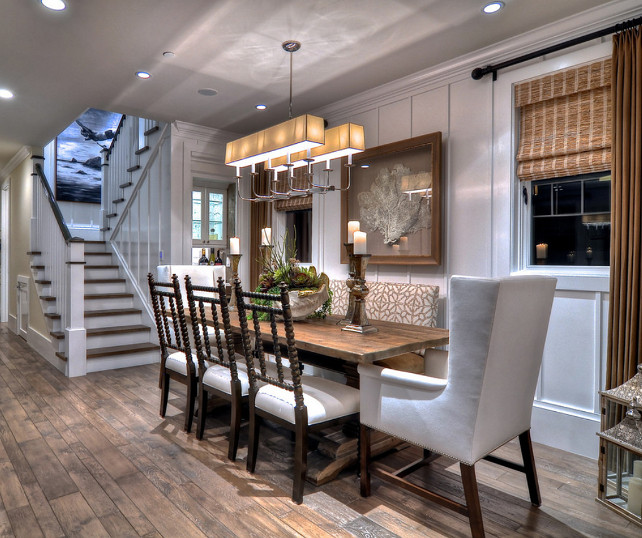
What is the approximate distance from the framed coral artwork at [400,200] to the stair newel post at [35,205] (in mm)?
4004

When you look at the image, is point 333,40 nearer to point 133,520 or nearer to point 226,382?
point 226,382

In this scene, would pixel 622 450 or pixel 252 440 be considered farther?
pixel 252 440

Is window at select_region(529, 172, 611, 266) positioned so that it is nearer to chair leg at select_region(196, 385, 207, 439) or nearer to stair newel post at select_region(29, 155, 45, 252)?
chair leg at select_region(196, 385, 207, 439)

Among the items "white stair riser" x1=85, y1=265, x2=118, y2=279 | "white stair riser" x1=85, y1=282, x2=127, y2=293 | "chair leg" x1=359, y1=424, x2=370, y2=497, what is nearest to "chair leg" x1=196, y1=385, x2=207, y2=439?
"chair leg" x1=359, y1=424, x2=370, y2=497

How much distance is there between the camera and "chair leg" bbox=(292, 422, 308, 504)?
6.51 ft

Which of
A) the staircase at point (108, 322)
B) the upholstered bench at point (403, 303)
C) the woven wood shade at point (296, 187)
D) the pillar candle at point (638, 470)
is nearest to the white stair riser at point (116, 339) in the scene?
the staircase at point (108, 322)

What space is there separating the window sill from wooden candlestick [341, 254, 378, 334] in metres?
1.26

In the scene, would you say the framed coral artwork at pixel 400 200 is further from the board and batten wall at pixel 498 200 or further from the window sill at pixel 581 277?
the window sill at pixel 581 277

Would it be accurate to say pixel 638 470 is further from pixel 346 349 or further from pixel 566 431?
pixel 346 349

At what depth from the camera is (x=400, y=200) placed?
11.9ft

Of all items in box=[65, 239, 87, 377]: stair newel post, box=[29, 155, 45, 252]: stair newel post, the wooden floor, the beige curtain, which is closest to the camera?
the wooden floor

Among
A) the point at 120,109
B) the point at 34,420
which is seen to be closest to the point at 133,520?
the point at 34,420

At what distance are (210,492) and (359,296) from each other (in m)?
1.20

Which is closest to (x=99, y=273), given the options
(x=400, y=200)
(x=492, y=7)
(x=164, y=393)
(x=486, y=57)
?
(x=164, y=393)
